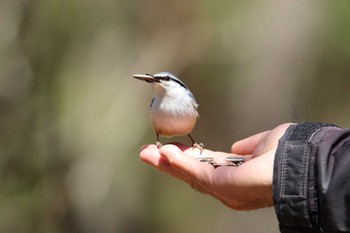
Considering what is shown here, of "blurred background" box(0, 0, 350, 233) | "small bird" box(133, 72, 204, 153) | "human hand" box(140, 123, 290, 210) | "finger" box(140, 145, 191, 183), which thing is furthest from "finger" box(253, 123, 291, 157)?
"blurred background" box(0, 0, 350, 233)

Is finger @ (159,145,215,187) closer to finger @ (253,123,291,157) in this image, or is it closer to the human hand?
the human hand

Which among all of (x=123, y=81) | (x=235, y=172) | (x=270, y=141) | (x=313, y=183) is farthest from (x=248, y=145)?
(x=123, y=81)

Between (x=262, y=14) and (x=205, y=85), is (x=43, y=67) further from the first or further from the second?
(x=262, y=14)

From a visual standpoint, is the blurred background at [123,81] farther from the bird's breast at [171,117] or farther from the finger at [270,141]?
the finger at [270,141]

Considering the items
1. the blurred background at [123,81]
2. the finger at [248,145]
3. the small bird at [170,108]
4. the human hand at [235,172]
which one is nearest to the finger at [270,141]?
the human hand at [235,172]

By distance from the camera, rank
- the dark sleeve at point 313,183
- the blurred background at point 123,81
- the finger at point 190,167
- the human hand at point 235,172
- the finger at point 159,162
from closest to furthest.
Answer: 1. the dark sleeve at point 313,183
2. the human hand at point 235,172
3. the finger at point 190,167
4. the finger at point 159,162
5. the blurred background at point 123,81

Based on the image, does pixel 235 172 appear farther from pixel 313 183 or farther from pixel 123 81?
pixel 123 81
